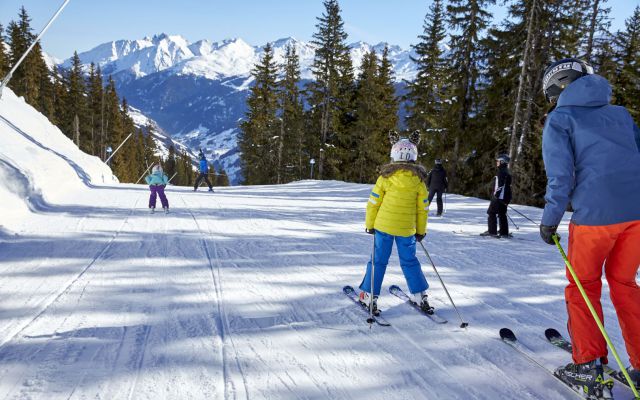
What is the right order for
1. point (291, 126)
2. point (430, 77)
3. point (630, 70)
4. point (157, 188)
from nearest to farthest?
point (157, 188)
point (630, 70)
point (430, 77)
point (291, 126)

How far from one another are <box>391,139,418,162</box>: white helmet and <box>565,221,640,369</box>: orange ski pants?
1.67 meters

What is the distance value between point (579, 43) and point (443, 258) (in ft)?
A: 73.1

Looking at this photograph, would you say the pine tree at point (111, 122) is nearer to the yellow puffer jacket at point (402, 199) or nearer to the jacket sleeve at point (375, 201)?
the jacket sleeve at point (375, 201)

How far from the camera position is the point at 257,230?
8.98m

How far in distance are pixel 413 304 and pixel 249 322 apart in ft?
6.47

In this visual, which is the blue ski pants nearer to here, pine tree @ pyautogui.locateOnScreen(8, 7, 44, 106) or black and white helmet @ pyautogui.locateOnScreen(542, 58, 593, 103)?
black and white helmet @ pyautogui.locateOnScreen(542, 58, 593, 103)

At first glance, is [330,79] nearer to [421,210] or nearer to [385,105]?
[385,105]

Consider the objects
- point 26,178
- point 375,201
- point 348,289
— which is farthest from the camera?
point 26,178

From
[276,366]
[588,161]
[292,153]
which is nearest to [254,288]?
[276,366]

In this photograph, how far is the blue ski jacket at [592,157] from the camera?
257 centimetres

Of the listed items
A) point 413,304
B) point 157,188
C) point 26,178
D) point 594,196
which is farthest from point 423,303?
point 26,178

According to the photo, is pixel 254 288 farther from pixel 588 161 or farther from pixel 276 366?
pixel 588 161

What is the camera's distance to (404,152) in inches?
158

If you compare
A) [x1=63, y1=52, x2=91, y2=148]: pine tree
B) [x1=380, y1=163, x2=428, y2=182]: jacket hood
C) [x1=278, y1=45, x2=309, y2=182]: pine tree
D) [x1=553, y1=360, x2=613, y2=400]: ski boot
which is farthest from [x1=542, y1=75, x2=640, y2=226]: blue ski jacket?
[x1=63, y1=52, x2=91, y2=148]: pine tree
